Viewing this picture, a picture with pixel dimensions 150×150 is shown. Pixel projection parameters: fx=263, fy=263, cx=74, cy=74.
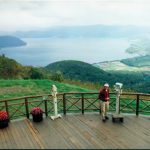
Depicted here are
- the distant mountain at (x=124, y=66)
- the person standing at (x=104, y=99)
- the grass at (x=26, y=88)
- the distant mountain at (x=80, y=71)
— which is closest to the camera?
the person standing at (x=104, y=99)

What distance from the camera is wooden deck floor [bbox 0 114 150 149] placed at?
404 inches

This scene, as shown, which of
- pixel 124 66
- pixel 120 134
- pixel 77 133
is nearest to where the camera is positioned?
pixel 120 134

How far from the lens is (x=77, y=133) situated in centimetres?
1134

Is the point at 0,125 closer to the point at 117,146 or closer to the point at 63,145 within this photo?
the point at 63,145

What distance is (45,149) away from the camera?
9930 mm

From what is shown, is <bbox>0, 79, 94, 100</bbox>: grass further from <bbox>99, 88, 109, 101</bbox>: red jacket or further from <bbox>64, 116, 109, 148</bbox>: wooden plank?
<bbox>99, 88, 109, 101</bbox>: red jacket

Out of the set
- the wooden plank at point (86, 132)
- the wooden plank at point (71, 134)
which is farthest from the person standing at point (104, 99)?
the wooden plank at point (71, 134)

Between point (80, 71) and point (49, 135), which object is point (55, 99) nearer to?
point (49, 135)

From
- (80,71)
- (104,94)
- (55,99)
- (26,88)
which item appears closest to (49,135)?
(55,99)

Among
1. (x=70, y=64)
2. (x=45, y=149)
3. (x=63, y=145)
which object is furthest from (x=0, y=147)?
(x=70, y=64)

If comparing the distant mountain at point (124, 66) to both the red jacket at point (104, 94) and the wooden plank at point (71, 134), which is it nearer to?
the red jacket at point (104, 94)

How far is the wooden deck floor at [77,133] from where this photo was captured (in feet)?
33.6

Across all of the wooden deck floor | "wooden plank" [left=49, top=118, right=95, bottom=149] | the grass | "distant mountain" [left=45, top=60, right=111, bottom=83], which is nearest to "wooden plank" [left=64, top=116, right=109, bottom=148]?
the wooden deck floor

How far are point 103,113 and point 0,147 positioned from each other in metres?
4.97
